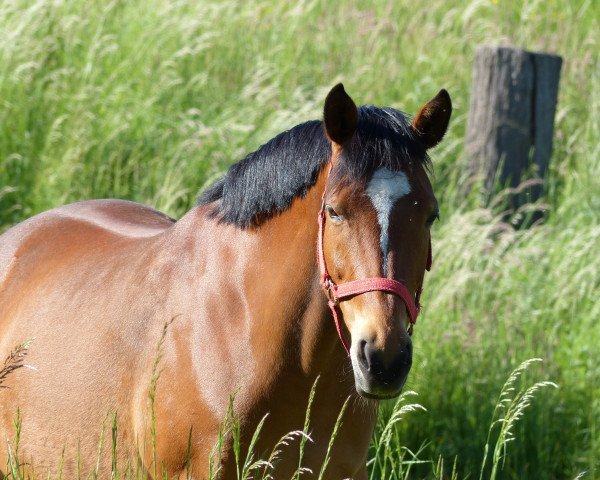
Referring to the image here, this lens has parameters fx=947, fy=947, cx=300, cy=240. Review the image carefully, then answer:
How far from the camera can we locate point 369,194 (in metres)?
2.47

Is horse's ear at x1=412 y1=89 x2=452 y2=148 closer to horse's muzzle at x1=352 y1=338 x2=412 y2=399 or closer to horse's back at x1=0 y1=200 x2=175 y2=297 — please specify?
horse's muzzle at x1=352 y1=338 x2=412 y2=399

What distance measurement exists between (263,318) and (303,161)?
1.52 feet

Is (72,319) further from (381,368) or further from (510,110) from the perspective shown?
(510,110)

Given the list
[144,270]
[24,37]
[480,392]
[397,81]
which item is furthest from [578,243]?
[24,37]

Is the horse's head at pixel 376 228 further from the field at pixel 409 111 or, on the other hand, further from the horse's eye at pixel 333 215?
the field at pixel 409 111

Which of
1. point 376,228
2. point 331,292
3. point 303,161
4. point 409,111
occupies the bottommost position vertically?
point 331,292

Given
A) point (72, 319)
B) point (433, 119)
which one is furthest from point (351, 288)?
point (72, 319)

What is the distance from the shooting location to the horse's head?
2352 millimetres

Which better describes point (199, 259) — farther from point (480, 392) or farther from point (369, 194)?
point (480, 392)

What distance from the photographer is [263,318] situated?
2.71 m

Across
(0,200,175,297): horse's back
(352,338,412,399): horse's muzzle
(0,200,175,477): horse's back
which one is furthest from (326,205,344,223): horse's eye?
(0,200,175,297): horse's back

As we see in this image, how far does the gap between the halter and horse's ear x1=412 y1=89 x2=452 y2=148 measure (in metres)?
0.34

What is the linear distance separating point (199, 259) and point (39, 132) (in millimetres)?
3687

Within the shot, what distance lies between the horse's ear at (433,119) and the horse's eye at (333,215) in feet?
1.29
